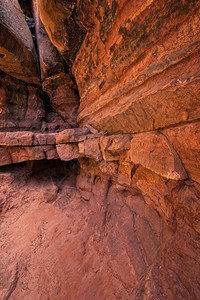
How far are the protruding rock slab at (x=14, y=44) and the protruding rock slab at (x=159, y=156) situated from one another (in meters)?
4.32

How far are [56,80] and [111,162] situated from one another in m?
3.97

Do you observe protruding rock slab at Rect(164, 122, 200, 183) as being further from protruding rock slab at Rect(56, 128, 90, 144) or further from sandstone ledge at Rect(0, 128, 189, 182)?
protruding rock slab at Rect(56, 128, 90, 144)

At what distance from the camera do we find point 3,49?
2965 mm

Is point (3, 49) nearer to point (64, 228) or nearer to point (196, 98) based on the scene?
point (196, 98)

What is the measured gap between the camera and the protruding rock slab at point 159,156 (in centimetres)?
103

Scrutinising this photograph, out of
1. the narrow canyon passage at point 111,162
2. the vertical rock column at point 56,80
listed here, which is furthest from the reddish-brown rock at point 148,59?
the vertical rock column at point 56,80

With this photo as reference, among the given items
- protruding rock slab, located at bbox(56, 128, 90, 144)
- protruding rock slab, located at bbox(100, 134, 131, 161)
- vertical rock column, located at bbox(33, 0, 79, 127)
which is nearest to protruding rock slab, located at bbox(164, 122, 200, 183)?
protruding rock slab, located at bbox(100, 134, 131, 161)

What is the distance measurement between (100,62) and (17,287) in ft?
14.2

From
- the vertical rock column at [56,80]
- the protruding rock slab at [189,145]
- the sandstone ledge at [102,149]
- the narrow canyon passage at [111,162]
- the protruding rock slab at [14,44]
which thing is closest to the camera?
the protruding rock slab at [189,145]

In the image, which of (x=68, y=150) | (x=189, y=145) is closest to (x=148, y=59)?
(x=189, y=145)

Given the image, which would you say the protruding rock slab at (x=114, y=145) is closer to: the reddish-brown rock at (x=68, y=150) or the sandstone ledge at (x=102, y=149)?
the sandstone ledge at (x=102, y=149)

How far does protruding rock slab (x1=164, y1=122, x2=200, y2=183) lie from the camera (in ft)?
2.89

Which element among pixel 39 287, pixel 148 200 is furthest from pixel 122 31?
pixel 39 287

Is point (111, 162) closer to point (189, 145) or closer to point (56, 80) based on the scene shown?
point (189, 145)
